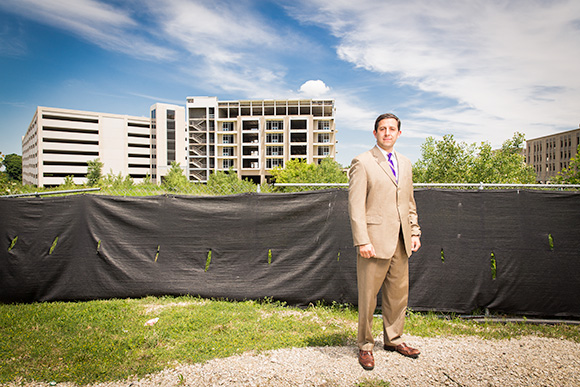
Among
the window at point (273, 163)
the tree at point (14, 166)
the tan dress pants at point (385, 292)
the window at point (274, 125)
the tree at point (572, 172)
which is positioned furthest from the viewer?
the tree at point (14, 166)

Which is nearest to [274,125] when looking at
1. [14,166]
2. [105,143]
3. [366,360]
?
[105,143]

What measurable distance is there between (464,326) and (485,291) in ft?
2.21

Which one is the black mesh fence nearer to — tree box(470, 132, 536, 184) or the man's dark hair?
the man's dark hair

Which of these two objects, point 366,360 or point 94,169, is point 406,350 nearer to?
point 366,360

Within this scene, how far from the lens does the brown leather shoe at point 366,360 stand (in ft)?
10.8

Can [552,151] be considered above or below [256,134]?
below

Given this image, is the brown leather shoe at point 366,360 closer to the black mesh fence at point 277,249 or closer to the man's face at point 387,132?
the black mesh fence at point 277,249

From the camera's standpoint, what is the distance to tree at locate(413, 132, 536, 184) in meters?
22.3

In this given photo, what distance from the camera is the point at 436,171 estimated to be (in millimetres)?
24578

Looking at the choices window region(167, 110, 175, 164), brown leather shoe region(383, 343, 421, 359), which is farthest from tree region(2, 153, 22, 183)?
brown leather shoe region(383, 343, 421, 359)

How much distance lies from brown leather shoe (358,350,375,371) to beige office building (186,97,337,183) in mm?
62065

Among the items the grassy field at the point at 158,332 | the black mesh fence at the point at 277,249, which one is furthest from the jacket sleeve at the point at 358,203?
the black mesh fence at the point at 277,249

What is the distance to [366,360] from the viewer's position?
3336 millimetres

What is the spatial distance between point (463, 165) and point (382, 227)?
23.4 m
